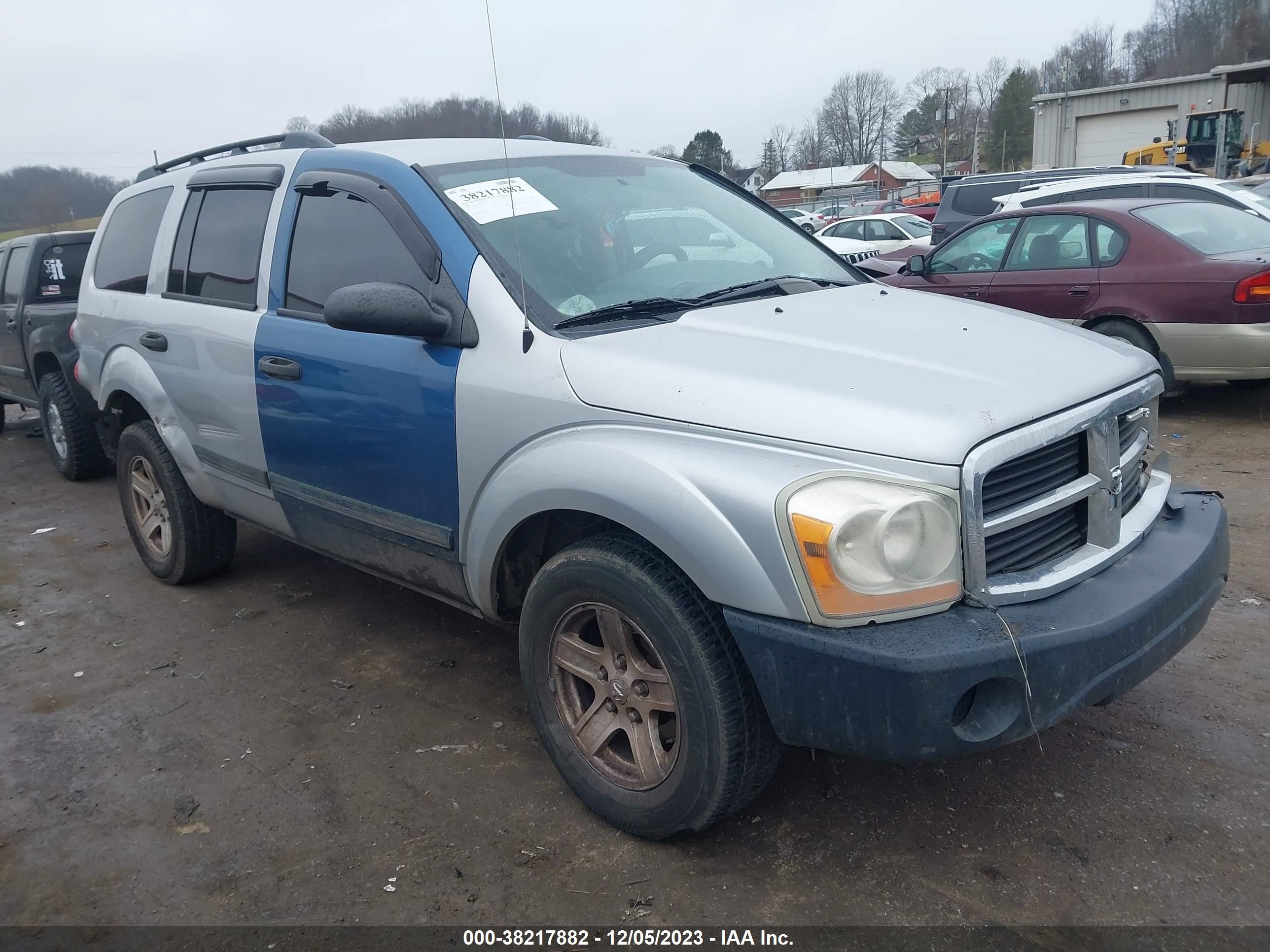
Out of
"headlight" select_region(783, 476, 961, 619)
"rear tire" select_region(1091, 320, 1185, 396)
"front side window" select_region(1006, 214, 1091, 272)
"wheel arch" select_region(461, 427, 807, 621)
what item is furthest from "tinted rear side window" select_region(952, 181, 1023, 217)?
"headlight" select_region(783, 476, 961, 619)

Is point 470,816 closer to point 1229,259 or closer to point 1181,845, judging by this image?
point 1181,845

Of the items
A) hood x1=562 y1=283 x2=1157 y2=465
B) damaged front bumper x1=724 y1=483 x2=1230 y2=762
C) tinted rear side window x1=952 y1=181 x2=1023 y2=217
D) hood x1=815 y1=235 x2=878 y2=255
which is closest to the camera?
damaged front bumper x1=724 y1=483 x2=1230 y2=762

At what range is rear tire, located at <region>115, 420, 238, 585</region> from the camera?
4.50m

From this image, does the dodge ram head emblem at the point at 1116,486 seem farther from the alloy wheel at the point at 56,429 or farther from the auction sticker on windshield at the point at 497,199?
the alloy wheel at the point at 56,429

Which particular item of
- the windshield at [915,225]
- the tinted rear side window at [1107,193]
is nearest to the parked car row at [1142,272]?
the tinted rear side window at [1107,193]

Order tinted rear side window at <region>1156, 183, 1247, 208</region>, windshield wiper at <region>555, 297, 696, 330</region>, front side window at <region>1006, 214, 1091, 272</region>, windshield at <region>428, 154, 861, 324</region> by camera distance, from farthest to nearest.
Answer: tinted rear side window at <region>1156, 183, 1247, 208</region>
front side window at <region>1006, 214, 1091, 272</region>
windshield at <region>428, 154, 861, 324</region>
windshield wiper at <region>555, 297, 696, 330</region>

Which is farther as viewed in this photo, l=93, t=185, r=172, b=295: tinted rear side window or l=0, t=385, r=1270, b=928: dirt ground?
l=93, t=185, r=172, b=295: tinted rear side window

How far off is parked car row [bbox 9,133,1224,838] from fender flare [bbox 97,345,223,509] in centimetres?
14

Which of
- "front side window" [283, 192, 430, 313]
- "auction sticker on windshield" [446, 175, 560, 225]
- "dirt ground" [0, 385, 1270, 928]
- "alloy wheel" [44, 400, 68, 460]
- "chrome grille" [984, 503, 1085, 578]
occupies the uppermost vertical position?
"auction sticker on windshield" [446, 175, 560, 225]

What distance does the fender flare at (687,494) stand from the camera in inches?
86.0

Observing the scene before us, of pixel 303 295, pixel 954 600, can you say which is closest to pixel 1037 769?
pixel 954 600

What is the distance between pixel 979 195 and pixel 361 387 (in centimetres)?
1539

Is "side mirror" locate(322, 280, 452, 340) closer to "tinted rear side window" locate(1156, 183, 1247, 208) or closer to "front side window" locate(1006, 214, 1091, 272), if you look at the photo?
"front side window" locate(1006, 214, 1091, 272)

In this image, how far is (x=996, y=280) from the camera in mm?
7578
